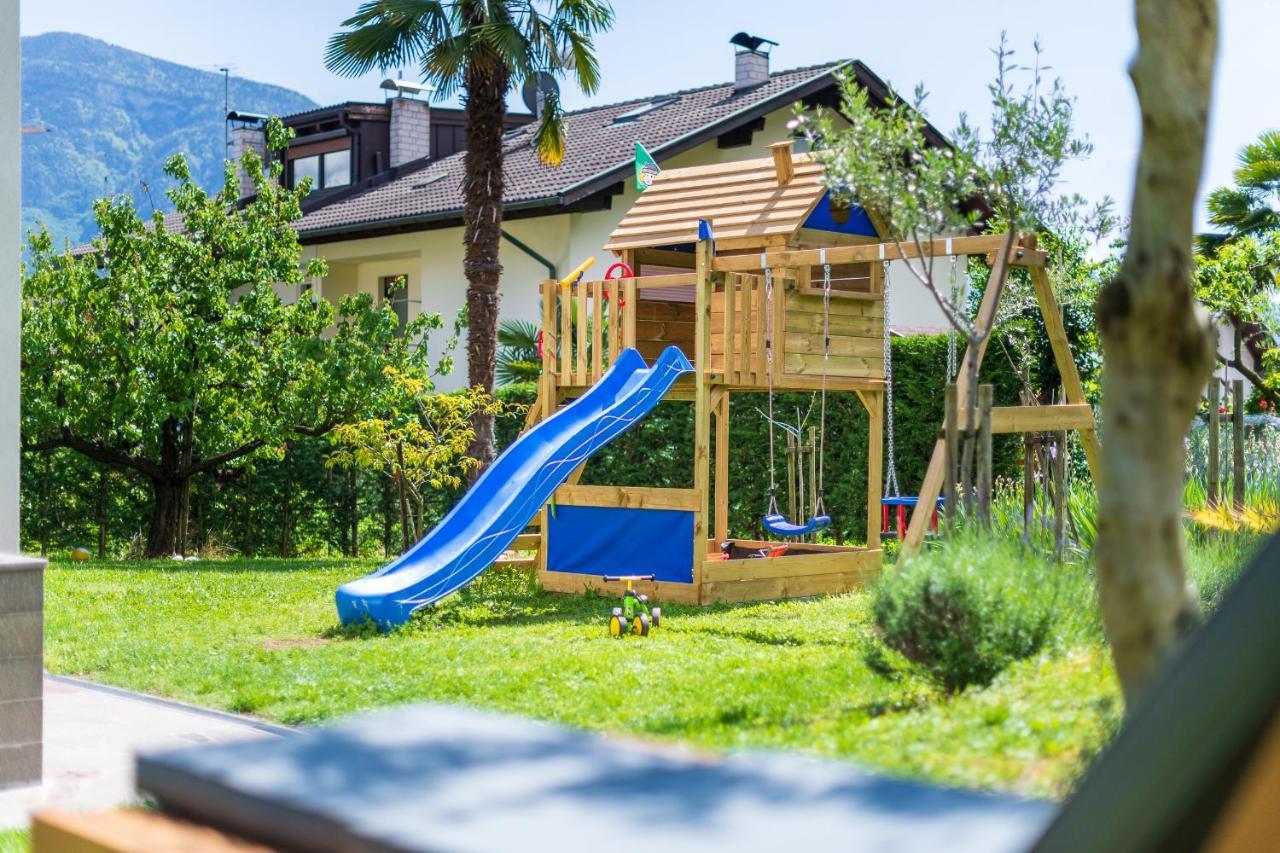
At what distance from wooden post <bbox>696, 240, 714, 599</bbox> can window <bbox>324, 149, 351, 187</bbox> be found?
20.7m

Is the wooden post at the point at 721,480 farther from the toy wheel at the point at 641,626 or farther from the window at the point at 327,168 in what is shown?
the window at the point at 327,168

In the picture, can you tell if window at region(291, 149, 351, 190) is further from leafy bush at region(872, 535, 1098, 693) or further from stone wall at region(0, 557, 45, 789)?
leafy bush at region(872, 535, 1098, 693)

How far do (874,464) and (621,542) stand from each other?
9.45 ft

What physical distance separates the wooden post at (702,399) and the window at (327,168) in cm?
2037

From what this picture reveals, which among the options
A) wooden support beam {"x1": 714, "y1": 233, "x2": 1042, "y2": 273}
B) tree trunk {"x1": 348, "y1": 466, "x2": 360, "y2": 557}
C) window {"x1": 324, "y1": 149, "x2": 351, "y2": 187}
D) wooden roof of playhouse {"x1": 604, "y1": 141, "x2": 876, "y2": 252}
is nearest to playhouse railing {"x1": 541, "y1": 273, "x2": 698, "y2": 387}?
wooden support beam {"x1": 714, "y1": 233, "x2": 1042, "y2": 273}

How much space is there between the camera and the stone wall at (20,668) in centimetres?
530

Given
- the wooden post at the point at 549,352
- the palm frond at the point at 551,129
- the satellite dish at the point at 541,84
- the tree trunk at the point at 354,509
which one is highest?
the satellite dish at the point at 541,84

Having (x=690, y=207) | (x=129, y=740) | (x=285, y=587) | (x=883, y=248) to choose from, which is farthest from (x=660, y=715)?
(x=690, y=207)

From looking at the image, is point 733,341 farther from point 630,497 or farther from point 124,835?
point 124,835

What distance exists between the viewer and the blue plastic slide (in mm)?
10656

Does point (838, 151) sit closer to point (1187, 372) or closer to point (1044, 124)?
point (1044, 124)

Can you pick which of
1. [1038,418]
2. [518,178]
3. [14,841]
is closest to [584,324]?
[1038,418]

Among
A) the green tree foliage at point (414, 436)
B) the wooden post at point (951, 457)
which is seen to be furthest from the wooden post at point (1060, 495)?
the green tree foliage at point (414, 436)

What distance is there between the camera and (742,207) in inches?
555
